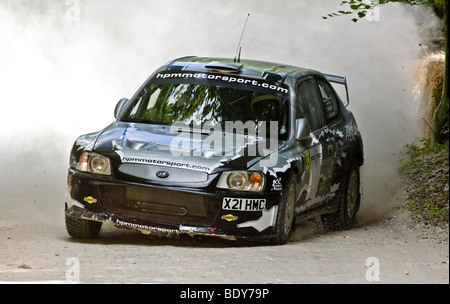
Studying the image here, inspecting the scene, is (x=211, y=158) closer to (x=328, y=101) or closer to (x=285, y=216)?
(x=285, y=216)

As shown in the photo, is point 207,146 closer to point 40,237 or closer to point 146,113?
point 146,113

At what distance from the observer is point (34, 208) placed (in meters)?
11.4

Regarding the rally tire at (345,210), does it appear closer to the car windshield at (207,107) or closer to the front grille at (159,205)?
the car windshield at (207,107)

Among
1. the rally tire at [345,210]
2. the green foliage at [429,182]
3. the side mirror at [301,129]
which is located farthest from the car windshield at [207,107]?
the green foliage at [429,182]

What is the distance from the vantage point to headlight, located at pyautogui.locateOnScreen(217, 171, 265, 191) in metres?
8.41

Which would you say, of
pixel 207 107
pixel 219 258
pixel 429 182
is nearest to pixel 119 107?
pixel 207 107

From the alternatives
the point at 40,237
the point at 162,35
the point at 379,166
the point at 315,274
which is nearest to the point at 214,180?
the point at 315,274

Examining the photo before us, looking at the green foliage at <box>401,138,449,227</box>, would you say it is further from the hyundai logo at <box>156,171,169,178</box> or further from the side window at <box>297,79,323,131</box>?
the hyundai logo at <box>156,171,169,178</box>

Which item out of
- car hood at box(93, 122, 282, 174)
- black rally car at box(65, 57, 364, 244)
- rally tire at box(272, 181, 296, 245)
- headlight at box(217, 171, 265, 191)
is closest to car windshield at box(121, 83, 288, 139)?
black rally car at box(65, 57, 364, 244)

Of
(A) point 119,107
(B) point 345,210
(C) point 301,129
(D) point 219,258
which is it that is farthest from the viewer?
(B) point 345,210

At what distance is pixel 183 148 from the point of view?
865cm

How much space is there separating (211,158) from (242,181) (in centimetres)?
33

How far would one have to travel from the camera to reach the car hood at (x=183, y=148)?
848 cm

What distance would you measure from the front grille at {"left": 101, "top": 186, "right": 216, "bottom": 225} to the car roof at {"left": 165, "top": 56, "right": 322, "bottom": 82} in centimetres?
187
